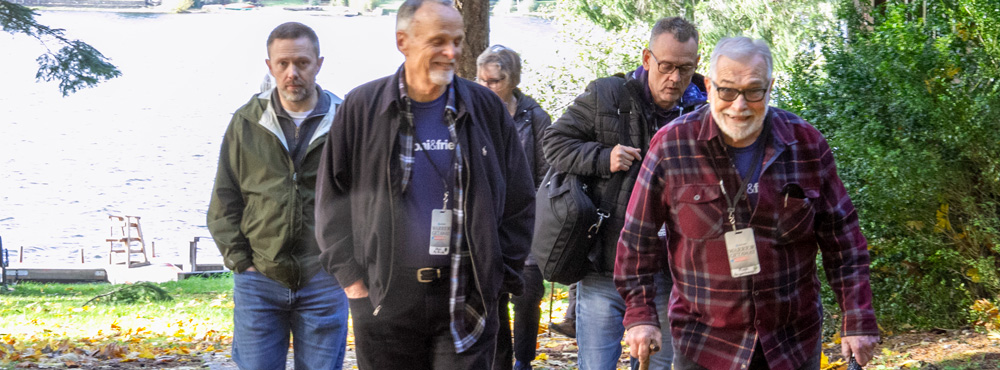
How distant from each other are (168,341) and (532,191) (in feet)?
24.8

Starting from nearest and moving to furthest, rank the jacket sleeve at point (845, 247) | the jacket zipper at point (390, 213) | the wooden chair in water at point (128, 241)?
1. the jacket sleeve at point (845, 247)
2. the jacket zipper at point (390, 213)
3. the wooden chair in water at point (128, 241)

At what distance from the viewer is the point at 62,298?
18719mm

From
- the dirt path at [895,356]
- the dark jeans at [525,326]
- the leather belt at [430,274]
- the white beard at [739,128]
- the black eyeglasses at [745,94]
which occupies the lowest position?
the dirt path at [895,356]

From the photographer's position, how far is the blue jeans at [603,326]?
4.11 m

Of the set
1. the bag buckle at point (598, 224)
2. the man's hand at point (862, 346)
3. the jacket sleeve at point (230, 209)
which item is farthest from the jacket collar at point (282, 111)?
the man's hand at point (862, 346)

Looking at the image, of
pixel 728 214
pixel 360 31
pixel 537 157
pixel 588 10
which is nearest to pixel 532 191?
pixel 728 214

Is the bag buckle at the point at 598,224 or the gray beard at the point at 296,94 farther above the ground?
the gray beard at the point at 296,94

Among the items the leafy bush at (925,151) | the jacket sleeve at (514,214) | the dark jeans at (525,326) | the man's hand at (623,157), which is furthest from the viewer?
the leafy bush at (925,151)

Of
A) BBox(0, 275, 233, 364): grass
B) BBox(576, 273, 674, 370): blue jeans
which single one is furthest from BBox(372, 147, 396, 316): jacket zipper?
BBox(0, 275, 233, 364): grass

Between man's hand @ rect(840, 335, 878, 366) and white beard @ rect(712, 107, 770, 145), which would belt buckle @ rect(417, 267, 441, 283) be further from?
man's hand @ rect(840, 335, 878, 366)

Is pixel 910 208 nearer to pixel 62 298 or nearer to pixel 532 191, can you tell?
pixel 532 191

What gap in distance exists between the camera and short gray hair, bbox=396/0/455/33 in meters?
3.15

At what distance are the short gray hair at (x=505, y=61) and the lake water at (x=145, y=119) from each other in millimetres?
38879

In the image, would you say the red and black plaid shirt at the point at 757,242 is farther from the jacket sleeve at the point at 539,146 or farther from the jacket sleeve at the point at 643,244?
the jacket sleeve at the point at 539,146
